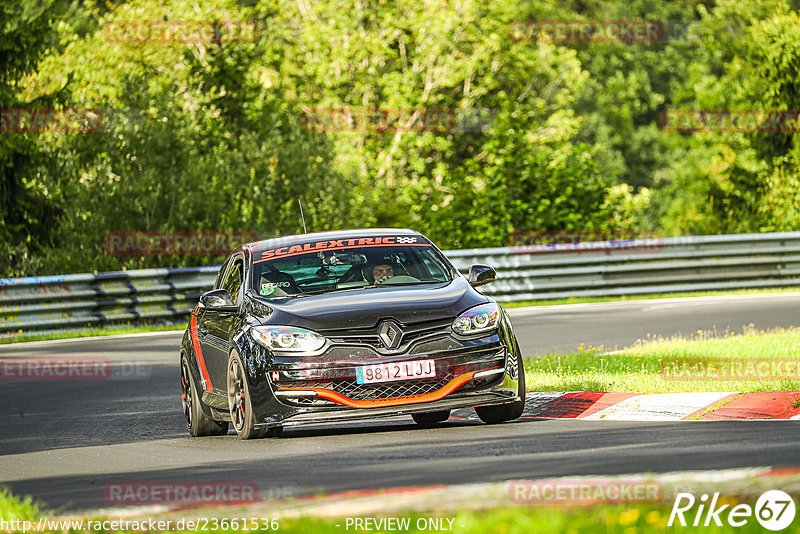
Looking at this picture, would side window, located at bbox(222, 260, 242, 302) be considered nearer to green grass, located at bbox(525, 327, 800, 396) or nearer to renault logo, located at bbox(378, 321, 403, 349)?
renault logo, located at bbox(378, 321, 403, 349)

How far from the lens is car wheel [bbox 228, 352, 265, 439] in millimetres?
9984

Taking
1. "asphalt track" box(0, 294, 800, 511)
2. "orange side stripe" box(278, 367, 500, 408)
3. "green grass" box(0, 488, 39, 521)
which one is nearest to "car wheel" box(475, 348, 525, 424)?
"asphalt track" box(0, 294, 800, 511)

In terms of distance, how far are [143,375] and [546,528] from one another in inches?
470

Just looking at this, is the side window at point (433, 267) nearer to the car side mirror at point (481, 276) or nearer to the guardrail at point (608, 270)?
the car side mirror at point (481, 276)

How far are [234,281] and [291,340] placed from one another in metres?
1.96

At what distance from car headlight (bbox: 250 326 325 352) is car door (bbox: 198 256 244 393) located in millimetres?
766

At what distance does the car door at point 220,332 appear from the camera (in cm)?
1068

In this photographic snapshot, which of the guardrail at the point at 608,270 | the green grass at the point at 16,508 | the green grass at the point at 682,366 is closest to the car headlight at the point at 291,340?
the green grass at the point at 16,508

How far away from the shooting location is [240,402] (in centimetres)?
1023

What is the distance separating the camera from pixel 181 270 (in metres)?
24.3

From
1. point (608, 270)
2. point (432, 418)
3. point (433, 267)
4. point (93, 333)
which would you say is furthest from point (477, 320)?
point (608, 270)

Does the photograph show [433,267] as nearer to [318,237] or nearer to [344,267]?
[344,267]

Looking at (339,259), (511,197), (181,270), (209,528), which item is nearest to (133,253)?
→ (181,270)

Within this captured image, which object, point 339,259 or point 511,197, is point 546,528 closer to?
point 339,259
